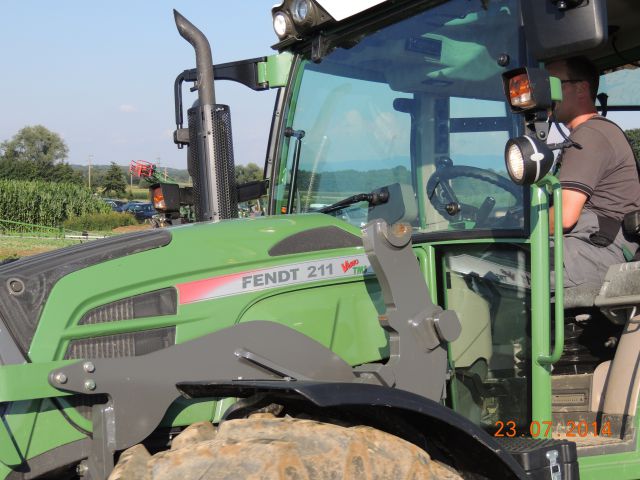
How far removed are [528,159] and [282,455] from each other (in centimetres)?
128

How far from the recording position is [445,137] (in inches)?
137

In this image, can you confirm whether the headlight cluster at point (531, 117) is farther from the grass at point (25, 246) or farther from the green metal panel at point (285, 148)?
the grass at point (25, 246)

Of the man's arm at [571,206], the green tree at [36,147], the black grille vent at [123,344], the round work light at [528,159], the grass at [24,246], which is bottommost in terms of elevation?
the grass at [24,246]

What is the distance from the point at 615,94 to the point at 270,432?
3.81 m

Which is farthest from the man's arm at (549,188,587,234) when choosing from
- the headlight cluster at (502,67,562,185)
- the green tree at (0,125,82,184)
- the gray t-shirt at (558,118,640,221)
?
the green tree at (0,125,82,184)

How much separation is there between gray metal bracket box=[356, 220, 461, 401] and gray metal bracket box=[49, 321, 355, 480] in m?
0.17

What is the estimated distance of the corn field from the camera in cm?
4669

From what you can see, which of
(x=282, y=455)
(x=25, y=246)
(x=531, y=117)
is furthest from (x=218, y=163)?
(x=25, y=246)

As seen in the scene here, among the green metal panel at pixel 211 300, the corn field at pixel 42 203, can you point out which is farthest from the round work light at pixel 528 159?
the corn field at pixel 42 203

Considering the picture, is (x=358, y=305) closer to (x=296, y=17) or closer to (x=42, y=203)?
(x=296, y=17)

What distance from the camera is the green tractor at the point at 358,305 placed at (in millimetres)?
2459

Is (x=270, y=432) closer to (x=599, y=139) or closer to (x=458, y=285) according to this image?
(x=458, y=285)

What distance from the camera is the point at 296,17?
3.78 meters

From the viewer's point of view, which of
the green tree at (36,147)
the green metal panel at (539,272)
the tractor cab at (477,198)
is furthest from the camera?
the green tree at (36,147)
